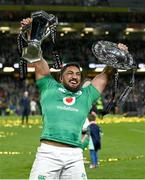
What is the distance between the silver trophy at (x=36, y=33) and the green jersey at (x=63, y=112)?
0.42 meters

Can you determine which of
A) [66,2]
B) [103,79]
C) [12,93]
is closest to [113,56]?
[103,79]

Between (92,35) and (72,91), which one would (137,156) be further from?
(92,35)

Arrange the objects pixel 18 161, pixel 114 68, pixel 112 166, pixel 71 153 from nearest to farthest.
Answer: pixel 71 153
pixel 114 68
pixel 112 166
pixel 18 161

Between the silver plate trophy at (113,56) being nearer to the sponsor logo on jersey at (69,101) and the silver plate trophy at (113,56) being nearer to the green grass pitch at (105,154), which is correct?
the sponsor logo on jersey at (69,101)

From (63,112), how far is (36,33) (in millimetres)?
1012

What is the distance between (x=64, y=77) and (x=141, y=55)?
57.3m

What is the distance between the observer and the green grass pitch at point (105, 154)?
46.8 ft

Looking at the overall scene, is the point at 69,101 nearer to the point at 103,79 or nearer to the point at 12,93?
the point at 103,79

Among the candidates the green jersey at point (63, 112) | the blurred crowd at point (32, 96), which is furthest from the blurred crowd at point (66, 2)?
the green jersey at point (63, 112)

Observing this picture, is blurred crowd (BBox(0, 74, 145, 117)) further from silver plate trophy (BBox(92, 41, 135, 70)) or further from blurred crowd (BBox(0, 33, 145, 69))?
silver plate trophy (BBox(92, 41, 135, 70))

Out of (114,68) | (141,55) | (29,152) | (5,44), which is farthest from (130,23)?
(114,68)

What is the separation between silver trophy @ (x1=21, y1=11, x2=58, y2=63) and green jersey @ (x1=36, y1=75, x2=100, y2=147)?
1.37ft

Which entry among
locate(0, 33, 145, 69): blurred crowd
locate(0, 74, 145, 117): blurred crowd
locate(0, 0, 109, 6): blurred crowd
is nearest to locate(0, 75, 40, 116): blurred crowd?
locate(0, 74, 145, 117): blurred crowd

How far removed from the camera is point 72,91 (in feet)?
23.4
